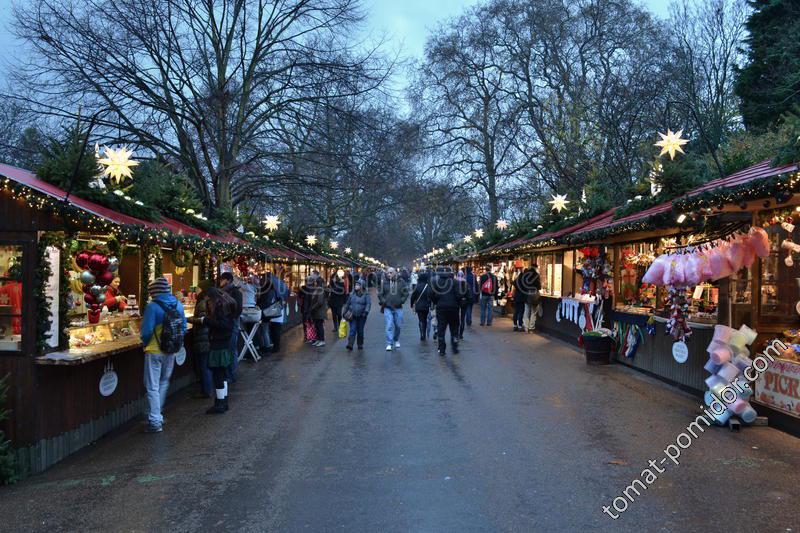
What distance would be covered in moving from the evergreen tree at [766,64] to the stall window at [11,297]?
76.9 feet

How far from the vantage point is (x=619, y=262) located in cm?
1284

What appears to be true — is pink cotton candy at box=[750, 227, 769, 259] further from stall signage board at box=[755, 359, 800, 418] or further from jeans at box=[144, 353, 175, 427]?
jeans at box=[144, 353, 175, 427]

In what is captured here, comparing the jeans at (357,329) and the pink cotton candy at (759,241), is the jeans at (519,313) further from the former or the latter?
the pink cotton candy at (759,241)

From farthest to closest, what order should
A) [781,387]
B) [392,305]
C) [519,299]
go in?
1. [519,299]
2. [392,305]
3. [781,387]

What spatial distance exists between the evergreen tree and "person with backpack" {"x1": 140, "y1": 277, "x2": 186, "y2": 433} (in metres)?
22.1

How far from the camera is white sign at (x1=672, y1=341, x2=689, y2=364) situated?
28.6ft

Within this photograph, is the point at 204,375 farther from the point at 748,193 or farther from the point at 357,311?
the point at 748,193

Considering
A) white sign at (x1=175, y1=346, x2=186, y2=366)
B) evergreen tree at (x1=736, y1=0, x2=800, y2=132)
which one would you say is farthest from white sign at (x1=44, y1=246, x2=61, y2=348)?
evergreen tree at (x1=736, y1=0, x2=800, y2=132)

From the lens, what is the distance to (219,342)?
790 centimetres

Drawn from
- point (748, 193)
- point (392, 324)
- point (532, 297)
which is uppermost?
point (748, 193)

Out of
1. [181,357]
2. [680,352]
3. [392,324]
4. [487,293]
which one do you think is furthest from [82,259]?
[487,293]

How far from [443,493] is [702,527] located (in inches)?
74.1

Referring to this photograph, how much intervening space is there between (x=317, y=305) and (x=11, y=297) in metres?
9.04

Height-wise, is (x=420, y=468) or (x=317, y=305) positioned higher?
(x=317, y=305)
